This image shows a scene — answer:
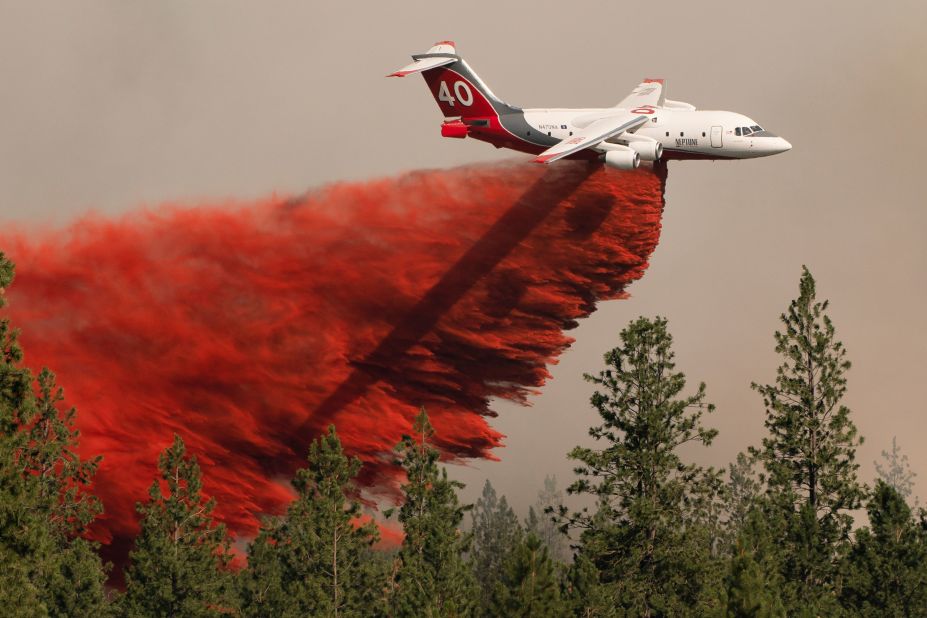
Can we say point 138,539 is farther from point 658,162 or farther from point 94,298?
point 658,162

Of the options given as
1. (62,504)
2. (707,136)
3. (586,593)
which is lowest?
(586,593)

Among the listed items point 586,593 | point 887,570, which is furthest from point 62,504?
point 887,570

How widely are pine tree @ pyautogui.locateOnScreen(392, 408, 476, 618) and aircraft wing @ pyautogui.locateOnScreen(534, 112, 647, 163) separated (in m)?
12.1

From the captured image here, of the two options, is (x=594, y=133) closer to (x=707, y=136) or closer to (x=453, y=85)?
(x=707, y=136)

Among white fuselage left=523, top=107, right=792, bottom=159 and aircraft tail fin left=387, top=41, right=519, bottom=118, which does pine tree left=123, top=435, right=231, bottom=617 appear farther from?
white fuselage left=523, top=107, right=792, bottom=159

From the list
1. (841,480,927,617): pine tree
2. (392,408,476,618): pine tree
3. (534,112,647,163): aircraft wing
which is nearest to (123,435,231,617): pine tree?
(392,408,476,618): pine tree

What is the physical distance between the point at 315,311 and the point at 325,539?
10498mm

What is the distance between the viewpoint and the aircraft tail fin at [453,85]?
65938 mm

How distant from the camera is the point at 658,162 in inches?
2436

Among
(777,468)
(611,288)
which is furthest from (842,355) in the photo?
(611,288)

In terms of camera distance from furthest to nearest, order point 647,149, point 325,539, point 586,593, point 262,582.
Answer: point 262,582 → point 325,539 → point 647,149 → point 586,593

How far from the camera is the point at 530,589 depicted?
53.0 m

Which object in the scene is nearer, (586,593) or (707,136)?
(586,593)

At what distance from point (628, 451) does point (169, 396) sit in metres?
21.9
